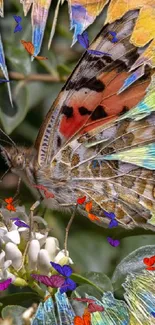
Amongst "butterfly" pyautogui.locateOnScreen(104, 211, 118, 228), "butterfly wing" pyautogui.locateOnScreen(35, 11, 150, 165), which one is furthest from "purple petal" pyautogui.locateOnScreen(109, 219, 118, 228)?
"butterfly wing" pyautogui.locateOnScreen(35, 11, 150, 165)

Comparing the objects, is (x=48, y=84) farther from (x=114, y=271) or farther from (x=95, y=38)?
(x=114, y=271)

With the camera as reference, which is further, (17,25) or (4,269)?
(17,25)

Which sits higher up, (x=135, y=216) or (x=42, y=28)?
(x=42, y=28)

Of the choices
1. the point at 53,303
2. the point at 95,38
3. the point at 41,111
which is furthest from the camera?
the point at 41,111

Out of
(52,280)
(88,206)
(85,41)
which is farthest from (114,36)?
(52,280)

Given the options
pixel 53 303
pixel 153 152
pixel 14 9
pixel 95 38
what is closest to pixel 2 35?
pixel 14 9

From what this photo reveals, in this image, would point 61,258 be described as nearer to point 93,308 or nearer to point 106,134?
point 93,308
